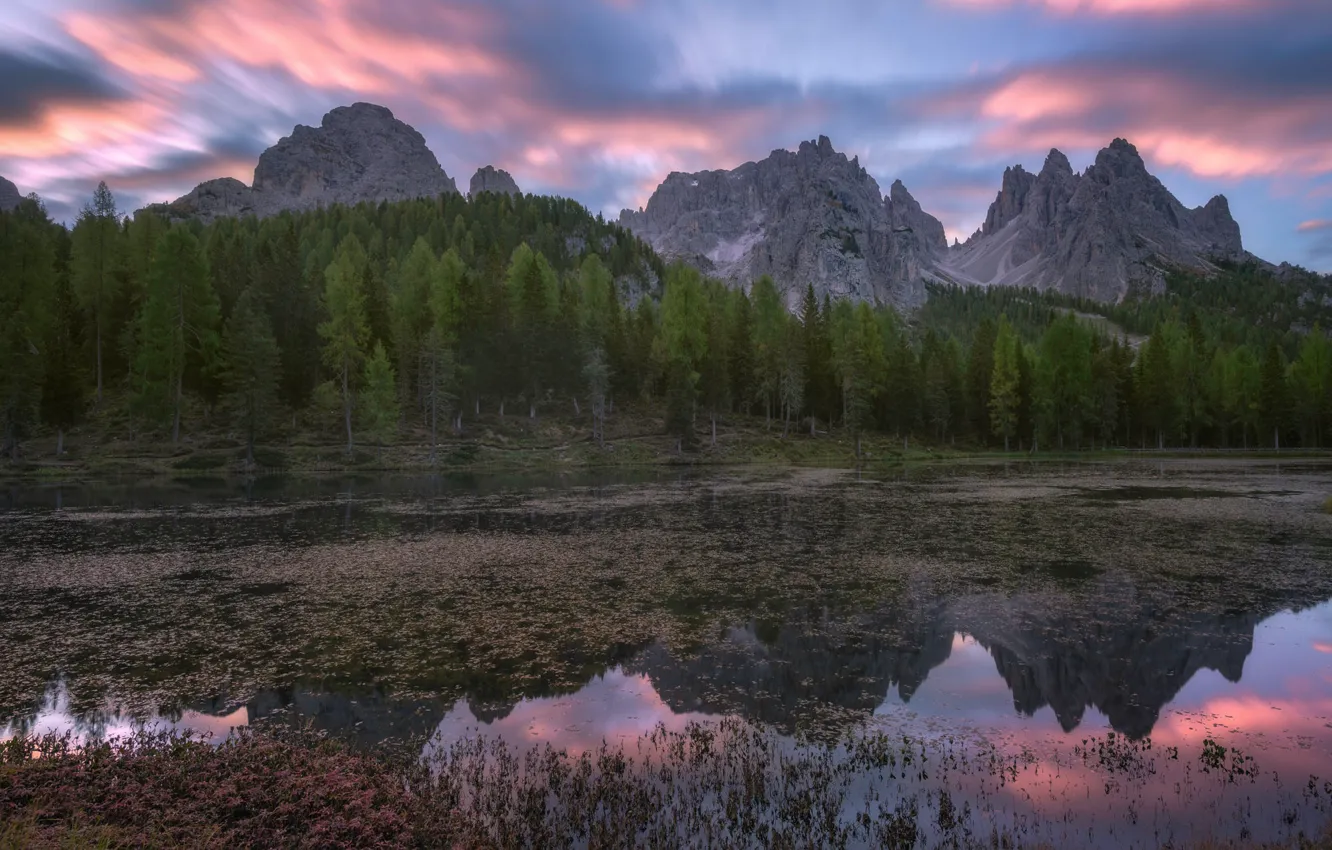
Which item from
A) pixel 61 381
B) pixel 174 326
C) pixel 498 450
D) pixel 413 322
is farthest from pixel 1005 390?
pixel 61 381

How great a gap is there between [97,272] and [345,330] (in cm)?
3299

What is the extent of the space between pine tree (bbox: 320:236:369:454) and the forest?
0.37m

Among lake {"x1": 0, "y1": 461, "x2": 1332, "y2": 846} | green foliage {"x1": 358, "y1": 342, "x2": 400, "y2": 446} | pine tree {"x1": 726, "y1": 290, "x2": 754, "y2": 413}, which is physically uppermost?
pine tree {"x1": 726, "y1": 290, "x2": 754, "y2": 413}

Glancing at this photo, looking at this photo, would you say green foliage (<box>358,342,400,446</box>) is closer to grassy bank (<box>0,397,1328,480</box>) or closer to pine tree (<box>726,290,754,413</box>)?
grassy bank (<box>0,397,1328,480</box>)

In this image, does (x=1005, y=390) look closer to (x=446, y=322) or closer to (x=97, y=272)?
(x=446, y=322)

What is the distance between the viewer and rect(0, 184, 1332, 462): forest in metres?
80.8

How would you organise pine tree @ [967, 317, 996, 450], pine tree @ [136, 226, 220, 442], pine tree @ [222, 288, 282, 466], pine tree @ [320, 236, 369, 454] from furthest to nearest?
pine tree @ [967, 317, 996, 450] < pine tree @ [320, 236, 369, 454] < pine tree @ [136, 226, 220, 442] < pine tree @ [222, 288, 282, 466]

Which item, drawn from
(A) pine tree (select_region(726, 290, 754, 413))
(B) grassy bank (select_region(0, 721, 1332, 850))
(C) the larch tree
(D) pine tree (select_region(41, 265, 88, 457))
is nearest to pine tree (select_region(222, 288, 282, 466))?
(D) pine tree (select_region(41, 265, 88, 457))

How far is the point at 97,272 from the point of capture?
87812 mm

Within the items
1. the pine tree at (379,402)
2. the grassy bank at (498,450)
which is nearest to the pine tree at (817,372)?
the grassy bank at (498,450)

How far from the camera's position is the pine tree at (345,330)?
274 ft

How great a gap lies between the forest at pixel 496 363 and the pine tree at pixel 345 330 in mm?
368

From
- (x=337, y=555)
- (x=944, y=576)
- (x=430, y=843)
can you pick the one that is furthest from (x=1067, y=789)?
(x=337, y=555)

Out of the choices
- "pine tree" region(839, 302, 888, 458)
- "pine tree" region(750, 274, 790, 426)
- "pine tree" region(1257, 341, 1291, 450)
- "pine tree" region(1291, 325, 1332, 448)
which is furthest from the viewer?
"pine tree" region(1291, 325, 1332, 448)
